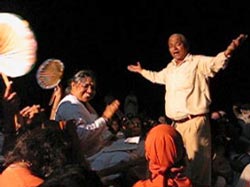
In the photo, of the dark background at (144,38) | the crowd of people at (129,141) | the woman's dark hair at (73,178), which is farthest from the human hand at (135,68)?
the woman's dark hair at (73,178)

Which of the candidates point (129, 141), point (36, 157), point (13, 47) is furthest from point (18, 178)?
point (129, 141)

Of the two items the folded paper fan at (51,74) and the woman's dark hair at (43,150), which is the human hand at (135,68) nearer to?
the folded paper fan at (51,74)

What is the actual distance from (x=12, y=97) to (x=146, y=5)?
667 centimetres

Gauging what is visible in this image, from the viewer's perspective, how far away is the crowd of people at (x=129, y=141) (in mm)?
4309

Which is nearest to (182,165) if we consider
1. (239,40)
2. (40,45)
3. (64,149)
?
(64,149)

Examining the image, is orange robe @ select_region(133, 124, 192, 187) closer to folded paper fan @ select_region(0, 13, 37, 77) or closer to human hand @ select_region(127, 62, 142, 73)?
folded paper fan @ select_region(0, 13, 37, 77)

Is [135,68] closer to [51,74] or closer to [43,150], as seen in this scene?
[51,74]

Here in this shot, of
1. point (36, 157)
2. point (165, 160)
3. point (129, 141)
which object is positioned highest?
point (36, 157)

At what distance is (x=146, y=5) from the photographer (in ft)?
39.1

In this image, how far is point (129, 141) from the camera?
7.62m

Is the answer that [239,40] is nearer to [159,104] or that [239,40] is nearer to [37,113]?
[37,113]

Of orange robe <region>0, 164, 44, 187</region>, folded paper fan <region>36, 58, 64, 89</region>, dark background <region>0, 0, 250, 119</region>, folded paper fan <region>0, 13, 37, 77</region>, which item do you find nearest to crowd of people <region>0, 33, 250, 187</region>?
orange robe <region>0, 164, 44, 187</region>

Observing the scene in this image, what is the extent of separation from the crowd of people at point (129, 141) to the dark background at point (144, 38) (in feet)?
6.87

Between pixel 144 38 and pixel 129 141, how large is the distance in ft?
15.0
